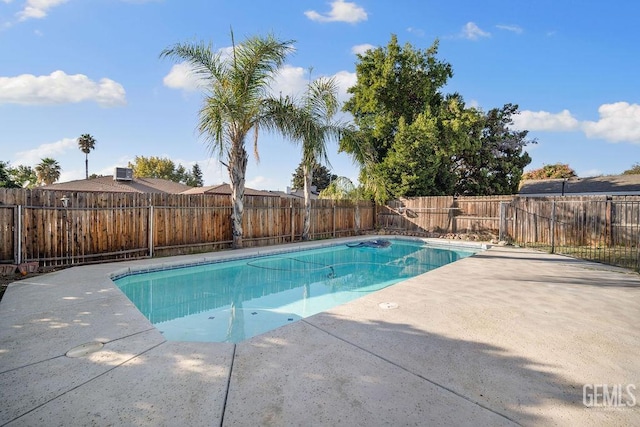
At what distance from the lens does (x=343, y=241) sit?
39.4 feet

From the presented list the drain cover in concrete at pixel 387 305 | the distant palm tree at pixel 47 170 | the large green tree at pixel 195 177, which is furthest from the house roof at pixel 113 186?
the large green tree at pixel 195 177

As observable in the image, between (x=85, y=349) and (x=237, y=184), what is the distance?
23.1ft

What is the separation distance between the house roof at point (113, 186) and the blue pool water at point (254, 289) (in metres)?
9.29

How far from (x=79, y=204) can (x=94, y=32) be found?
532cm

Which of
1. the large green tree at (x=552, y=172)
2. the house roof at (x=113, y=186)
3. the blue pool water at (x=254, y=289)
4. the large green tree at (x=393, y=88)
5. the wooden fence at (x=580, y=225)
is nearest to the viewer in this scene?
the blue pool water at (x=254, y=289)

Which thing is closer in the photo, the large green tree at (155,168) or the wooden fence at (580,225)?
the wooden fence at (580,225)

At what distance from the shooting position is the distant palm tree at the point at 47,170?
90.1ft

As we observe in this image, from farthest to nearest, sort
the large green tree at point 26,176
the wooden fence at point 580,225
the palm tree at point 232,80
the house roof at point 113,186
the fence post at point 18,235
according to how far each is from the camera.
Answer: the large green tree at point 26,176, the house roof at point 113,186, the wooden fence at point 580,225, the palm tree at point 232,80, the fence post at point 18,235

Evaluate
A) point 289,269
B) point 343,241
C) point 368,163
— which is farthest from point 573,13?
point 289,269

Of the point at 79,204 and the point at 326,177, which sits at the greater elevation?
the point at 326,177

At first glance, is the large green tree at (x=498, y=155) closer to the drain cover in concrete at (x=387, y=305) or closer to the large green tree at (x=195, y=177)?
the drain cover in concrete at (x=387, y=305)

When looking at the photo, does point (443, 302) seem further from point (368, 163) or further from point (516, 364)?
Result: point (368, 163)

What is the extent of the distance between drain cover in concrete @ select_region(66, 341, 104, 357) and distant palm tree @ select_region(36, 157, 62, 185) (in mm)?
33665

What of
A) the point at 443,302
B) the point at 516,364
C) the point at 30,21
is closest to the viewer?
the point at 516,364
